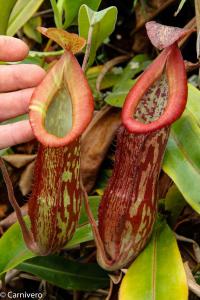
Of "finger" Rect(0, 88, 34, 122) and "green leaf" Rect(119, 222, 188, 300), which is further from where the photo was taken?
"finger" Rect(0, 88, 34, 122)

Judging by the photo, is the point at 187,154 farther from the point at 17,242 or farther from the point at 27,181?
the point at 27,181

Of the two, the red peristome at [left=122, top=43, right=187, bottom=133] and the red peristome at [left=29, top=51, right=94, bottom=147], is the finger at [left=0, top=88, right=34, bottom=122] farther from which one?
the red peristome at [left=122, top=43, right=187, bottom=133]

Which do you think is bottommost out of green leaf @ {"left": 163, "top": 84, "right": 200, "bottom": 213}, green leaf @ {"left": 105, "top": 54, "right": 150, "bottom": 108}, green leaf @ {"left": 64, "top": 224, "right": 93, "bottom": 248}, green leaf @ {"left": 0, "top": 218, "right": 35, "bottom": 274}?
green leaf @ {"left": 0, "top": 218, "right": 35, "bottom": 274}

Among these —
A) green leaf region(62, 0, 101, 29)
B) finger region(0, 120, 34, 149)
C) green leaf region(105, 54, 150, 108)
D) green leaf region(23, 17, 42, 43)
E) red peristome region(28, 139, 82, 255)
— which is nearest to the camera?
red peristome region(28, 139, 82, 255)

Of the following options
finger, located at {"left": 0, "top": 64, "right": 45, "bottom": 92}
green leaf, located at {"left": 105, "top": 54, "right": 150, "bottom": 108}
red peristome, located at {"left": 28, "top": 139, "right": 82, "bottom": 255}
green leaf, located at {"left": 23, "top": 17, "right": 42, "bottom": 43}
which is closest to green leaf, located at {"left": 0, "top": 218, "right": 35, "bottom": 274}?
red peristome, located at {"left": 28, "top": 139, "right": 82, "bottom": 255}

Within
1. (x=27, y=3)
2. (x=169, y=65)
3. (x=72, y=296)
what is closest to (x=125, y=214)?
(x=169, y=65)

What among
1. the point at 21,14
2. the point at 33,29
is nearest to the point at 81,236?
the point at 21,14

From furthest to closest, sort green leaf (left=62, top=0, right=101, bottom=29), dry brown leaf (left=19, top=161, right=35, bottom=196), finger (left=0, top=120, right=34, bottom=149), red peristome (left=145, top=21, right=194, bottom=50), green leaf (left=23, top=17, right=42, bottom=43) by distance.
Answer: green leaf (left=23, top=17, right=42, bottom=43), dry brown leaf (left=19, top=161, right=35, bottom=196), green leaf (left=62, top=0, right=101, bottom=29), finger (left=0, top=120, right=34, bottom=149), red peristome (left=145, top=21, right=194, bottom=50)

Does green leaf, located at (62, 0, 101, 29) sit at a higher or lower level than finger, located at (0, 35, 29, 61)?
higher
